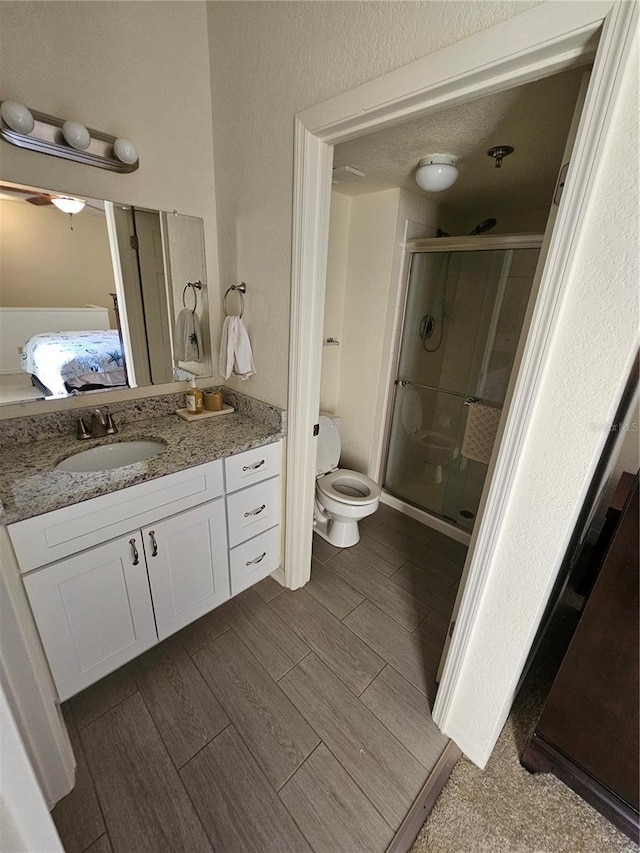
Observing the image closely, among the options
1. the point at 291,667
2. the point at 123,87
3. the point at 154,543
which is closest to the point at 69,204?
the point at 123,87

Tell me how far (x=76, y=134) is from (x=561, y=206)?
4.99 ft

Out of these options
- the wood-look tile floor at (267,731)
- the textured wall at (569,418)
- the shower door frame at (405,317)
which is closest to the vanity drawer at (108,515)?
the wood-look tile floor at (267,731)

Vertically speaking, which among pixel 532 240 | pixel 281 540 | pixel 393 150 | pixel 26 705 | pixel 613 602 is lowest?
pixel 281 540

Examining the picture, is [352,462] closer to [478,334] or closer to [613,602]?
[478,334]

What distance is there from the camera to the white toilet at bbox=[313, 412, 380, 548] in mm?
2037

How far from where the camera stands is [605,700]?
3.28 feet

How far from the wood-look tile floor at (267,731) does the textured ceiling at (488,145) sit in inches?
82.3

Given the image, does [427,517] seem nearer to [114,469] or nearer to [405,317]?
[405,317]

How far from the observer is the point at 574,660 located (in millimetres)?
1034

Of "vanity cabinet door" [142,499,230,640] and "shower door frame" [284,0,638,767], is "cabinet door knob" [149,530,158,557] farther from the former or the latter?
"shower door frame" [284,0,638,767]

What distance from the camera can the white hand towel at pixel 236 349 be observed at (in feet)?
5.40

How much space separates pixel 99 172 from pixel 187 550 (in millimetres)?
1529

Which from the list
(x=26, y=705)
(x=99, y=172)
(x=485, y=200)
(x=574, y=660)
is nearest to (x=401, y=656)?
(x=574, y=660)

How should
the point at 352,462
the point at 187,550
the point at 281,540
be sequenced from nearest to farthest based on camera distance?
1. the point at 187,550
2. the point at 281,540
3. the point at 352,462
